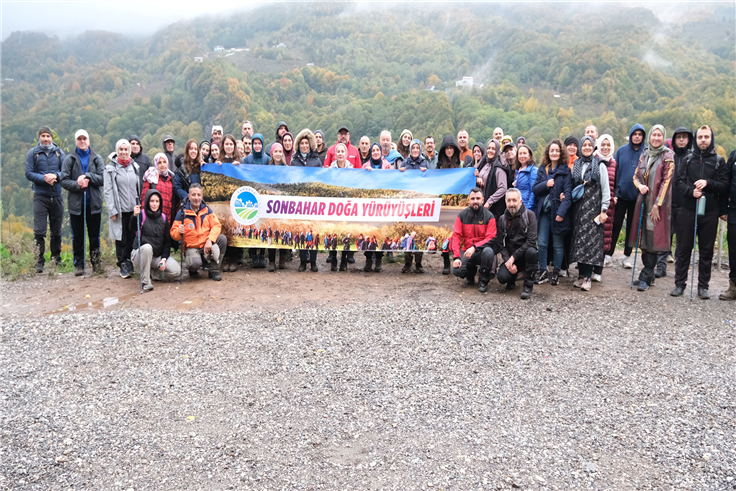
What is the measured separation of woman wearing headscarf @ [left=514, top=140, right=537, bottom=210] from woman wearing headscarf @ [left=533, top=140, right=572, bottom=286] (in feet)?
0.26

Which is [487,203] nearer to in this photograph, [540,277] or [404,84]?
[540,277]

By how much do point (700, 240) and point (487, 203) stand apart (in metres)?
3.10

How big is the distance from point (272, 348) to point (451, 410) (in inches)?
90.0

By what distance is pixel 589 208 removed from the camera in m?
8.23

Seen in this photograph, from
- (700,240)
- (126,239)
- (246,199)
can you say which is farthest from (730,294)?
(126,239)

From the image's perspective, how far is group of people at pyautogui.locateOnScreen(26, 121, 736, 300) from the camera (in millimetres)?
7973

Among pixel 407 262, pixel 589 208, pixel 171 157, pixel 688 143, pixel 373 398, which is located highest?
pixel 688 143

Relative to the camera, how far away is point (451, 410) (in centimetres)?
483

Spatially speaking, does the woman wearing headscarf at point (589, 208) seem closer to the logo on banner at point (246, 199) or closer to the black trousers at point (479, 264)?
the black trousers at point (479, 264)

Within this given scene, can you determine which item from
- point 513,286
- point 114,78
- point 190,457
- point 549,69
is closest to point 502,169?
point 513,286

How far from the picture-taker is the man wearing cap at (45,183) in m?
9.23

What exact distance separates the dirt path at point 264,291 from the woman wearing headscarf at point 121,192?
0.77 m

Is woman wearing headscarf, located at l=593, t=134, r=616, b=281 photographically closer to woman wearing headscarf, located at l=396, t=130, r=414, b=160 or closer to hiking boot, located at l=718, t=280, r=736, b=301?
hiking boot, located at l=718, t=280, r=736, b=301

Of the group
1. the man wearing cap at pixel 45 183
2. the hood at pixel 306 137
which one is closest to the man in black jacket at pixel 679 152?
the hood at pixel 306 137
